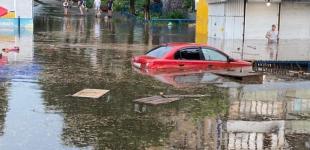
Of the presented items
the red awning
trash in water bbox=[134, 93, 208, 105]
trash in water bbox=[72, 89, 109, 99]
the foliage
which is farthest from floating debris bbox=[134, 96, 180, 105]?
the foliage

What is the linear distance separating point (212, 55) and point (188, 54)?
903 millimetres

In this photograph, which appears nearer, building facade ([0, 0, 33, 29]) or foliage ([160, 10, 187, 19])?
building facade ([0, 0, 33, 29])

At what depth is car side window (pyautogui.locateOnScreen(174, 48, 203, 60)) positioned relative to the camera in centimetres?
1954

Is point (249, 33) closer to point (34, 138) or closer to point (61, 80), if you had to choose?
point (61, 80)

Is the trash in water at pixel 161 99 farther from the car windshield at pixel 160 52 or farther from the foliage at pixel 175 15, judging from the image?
the foliage at pixel 175 15

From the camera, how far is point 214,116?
40.2ft

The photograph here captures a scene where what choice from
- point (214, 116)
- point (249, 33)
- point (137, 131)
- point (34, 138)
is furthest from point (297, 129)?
point (249, 33)

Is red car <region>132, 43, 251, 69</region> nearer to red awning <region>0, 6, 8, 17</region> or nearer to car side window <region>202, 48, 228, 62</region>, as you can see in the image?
car side window <region>202, 48, 228, 62</region>

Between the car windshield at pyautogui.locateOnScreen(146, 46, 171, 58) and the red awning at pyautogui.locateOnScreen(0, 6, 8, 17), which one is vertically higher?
the red awning at pyautogui.locateOnScreen(0, 6, 8, 17)

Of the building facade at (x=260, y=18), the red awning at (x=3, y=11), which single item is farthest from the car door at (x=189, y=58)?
the red awning at (x=3, y=11)

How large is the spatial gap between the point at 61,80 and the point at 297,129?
7.78 metres

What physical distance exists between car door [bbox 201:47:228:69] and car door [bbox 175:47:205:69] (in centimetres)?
17

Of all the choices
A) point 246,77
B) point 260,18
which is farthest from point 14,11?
point 246,77

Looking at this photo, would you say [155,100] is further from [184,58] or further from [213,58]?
[213,58]
